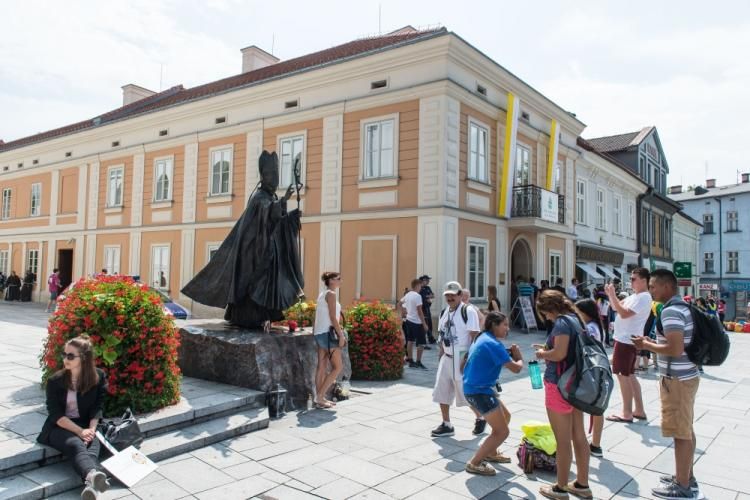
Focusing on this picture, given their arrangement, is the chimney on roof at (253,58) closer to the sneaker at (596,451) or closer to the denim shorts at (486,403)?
the denim shorts at (486,403)

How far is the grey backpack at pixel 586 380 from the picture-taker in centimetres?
402

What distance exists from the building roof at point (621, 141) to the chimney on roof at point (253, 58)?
65.2 feet

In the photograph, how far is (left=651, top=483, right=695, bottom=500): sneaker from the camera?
166 inches

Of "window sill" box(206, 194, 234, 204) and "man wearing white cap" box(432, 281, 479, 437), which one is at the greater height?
"window sill" box(206, 194, 234, 204)

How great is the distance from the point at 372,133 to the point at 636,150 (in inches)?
841

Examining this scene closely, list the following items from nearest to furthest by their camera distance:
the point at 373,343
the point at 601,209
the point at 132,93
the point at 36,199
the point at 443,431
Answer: the point at 443,431, the point at 373,343, the point at 601,209, the point at 36,199, the point at 132,93

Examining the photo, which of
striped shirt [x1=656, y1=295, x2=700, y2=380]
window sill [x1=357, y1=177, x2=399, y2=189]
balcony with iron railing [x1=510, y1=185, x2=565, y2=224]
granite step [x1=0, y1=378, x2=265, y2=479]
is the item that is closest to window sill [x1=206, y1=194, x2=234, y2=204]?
window sill [x1=357, y1=177, x2=399, y2=189]

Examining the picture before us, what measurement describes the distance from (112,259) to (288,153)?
10.7 meters

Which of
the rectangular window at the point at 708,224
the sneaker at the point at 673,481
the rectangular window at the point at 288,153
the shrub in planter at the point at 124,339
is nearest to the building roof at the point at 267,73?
the rectangular window at the point at 288,153

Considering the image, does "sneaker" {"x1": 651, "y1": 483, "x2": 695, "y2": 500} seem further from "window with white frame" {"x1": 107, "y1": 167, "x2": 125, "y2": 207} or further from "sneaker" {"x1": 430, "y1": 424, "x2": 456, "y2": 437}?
"window with white frame" {"x1": 107, "y1": 167, "x2": 125, "y2": 207}

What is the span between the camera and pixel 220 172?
1962cm

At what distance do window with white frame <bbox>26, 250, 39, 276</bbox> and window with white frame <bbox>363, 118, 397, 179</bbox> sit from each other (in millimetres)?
19768

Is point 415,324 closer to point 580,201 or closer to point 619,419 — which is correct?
point 619,419

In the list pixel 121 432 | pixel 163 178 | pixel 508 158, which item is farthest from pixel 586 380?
pixel 163 178
